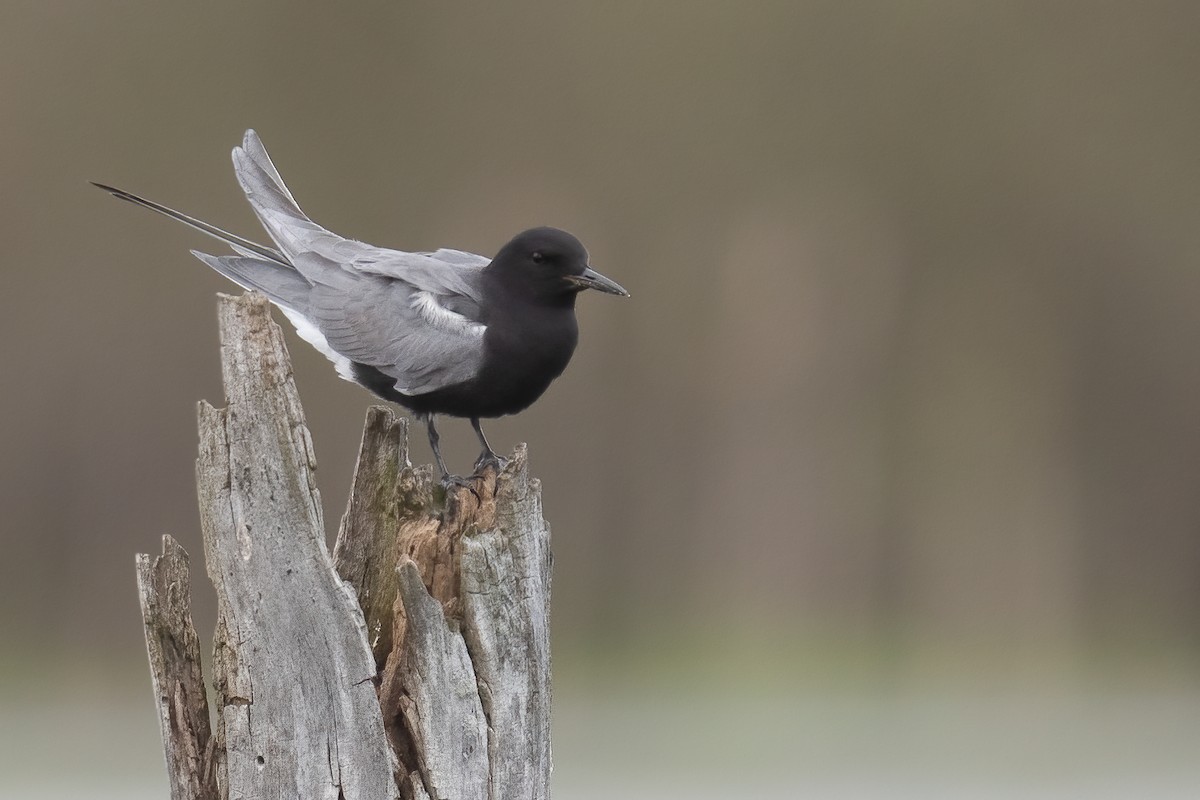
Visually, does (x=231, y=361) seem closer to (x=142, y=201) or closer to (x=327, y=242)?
(x=142, y=201)

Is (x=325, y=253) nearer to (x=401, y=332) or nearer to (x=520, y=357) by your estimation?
(x=401, y=332)

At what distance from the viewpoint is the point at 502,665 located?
3869 millimetres

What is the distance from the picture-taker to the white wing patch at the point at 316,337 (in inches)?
213

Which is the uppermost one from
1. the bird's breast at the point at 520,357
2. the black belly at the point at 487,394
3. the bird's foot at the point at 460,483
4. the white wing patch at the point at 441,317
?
the white wing patch at the point at 441,317

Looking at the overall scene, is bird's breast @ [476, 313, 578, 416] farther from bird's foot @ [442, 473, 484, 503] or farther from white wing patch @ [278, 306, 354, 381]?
white wing patch @ [278, 306, 354, 381]

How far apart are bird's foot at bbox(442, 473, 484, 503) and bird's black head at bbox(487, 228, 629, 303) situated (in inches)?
33.5

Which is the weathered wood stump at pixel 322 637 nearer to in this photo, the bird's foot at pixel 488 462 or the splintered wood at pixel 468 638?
the splintered wood at pixel 468 638

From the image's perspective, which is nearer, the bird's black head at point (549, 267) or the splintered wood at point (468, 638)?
the splintered wood at point (468, 638)

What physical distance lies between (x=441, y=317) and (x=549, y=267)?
0.46 m

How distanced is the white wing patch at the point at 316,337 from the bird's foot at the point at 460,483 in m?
0.94

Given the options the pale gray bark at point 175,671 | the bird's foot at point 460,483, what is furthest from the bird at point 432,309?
the pale gray bark at point 175,671

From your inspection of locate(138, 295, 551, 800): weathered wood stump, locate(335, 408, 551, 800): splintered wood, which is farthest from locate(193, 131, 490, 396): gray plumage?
locate(138, 295, 551, 800): weathered wood stump

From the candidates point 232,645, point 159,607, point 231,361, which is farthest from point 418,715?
point 231,361

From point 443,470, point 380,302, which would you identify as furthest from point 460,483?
point 380,302
